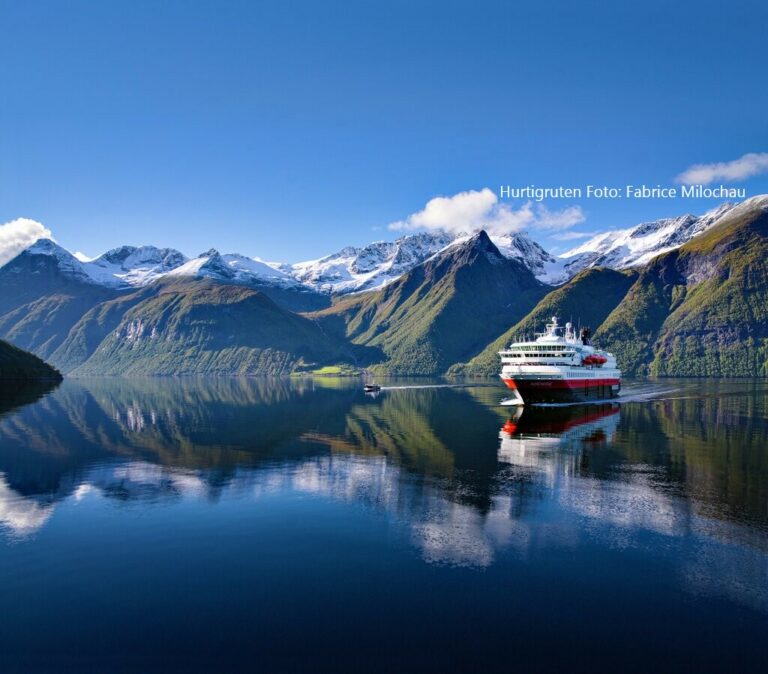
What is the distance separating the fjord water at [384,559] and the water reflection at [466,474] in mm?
408

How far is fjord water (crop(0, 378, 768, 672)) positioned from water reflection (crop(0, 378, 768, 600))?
0.41 meters

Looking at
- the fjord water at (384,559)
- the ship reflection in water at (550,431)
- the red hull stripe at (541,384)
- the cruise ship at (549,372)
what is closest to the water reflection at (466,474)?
the fjord water at (384,559)

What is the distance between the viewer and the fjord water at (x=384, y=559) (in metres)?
30.9

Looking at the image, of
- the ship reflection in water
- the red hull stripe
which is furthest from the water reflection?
the red hull stripe

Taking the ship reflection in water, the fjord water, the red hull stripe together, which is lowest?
the fjord water

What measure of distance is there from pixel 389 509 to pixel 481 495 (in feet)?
37.3

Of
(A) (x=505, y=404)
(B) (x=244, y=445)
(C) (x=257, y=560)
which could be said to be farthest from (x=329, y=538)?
(A) (x=505, y=404)

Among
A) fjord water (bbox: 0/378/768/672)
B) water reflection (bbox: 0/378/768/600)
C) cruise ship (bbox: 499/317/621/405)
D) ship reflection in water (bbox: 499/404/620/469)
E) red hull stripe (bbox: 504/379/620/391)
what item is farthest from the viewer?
cruise ship (bbox: 499/317/621/405)

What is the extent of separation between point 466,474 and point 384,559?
31.6 m

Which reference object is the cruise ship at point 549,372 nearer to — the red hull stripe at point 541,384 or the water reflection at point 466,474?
the red hull stripe at point 541,384

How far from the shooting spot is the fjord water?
30906 mm

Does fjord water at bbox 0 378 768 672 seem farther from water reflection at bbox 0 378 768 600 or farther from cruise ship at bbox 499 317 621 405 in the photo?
cruise ship at bbox 499 317 621 405

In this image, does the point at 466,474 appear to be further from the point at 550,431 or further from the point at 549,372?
the point at 549,372

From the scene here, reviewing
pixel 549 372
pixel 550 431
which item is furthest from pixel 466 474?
pixel 549 372
